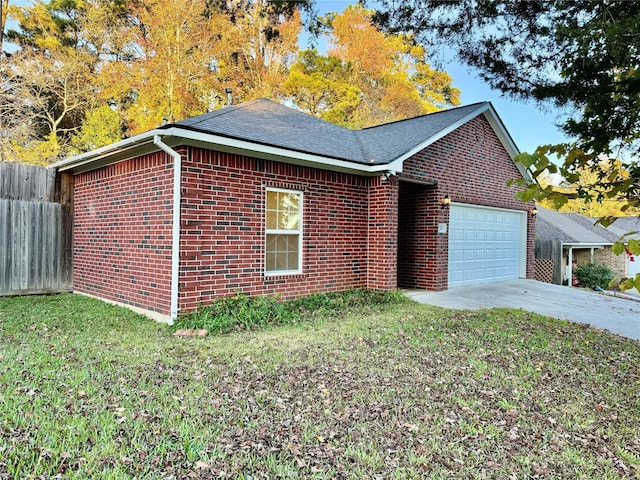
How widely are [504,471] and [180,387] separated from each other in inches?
112

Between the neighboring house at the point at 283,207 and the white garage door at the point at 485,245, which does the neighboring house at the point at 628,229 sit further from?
the neighboring house at the point at 283,207

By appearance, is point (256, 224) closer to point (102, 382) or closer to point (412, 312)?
point (412, 312)

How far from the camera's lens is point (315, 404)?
3719 mm

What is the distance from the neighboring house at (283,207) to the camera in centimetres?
687

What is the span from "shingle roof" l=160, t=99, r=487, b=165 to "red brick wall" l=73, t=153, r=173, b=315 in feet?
4.50

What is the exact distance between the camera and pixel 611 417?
12.3ft

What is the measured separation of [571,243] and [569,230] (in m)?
2.09

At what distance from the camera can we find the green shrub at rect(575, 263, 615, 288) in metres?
22.0


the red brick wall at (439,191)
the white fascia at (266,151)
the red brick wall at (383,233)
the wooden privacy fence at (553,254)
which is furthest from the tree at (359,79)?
the white fascia at (266,151)

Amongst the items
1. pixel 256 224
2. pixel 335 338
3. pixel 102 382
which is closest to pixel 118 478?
pixel 102 382

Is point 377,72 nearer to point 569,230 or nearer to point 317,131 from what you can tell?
point 569,230

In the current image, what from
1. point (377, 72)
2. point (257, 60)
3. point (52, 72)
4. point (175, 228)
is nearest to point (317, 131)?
point (175, 228)

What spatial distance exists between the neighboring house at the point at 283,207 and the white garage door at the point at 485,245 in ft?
0.19

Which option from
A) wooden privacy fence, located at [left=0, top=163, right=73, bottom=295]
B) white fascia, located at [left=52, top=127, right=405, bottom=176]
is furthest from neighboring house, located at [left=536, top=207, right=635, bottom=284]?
wooden privacy fence, located at [left=0, top=163, right=73, bottom=295]
